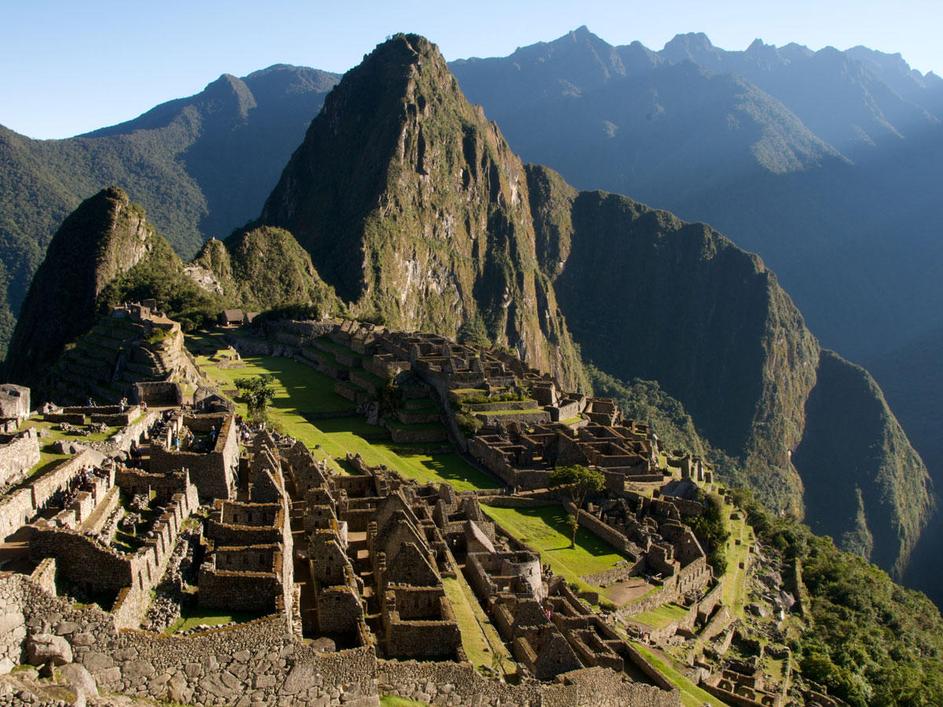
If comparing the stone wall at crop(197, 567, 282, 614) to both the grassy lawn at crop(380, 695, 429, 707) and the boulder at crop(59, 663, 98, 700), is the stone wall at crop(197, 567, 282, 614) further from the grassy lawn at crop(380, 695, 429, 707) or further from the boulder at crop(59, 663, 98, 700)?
the boulder at crop(59, 663, 98, 700)

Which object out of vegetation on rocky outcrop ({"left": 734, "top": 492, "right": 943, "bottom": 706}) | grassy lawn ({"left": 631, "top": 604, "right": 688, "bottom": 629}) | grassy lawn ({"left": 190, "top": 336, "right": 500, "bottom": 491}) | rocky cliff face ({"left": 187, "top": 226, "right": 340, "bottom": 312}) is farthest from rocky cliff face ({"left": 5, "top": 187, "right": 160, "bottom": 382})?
vegetation on rocky outcrop ({"left": 734, "top": 492, "right": 943, "bottom": 706})

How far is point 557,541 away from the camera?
39.3 meters

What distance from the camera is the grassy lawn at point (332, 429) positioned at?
151ft

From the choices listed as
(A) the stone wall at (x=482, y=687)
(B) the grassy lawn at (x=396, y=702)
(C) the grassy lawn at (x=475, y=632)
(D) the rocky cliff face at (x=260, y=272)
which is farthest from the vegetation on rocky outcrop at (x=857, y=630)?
(D) the rocky cliff face at (x=260, y=272)

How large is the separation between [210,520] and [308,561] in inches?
114

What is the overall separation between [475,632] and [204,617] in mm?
7955

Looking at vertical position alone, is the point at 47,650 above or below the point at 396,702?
above

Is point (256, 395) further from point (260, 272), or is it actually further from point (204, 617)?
point (260, 272)

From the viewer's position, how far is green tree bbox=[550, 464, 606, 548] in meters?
44.7

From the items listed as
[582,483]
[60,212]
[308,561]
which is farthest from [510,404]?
[60,212]

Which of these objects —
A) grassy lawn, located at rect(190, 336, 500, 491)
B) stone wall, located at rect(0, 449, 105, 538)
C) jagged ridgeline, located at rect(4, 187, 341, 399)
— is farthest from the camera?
jagged ridgeline, located at rect(4, 187, 341, 399)

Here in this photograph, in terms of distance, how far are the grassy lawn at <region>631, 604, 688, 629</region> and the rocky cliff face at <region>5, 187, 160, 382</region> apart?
72.8 m

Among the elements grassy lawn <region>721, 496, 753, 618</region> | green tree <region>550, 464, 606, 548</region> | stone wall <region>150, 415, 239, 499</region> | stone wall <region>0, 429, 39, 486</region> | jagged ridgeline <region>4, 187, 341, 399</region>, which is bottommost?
grassy lawn <region>721, 496, 753, 618</region>

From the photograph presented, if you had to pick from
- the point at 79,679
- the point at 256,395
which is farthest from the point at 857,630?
the point at 79,679
